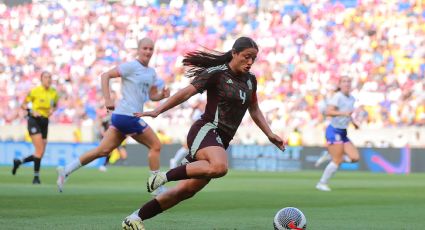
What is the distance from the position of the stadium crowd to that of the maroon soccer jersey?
77.9 feet

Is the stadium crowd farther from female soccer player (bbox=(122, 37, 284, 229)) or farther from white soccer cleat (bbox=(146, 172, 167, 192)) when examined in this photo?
white soccer cleat (bbox=(146, 172, 167, 192))

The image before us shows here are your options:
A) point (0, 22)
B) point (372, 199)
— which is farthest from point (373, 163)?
point (0, 22)

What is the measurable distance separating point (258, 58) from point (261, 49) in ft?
2.95

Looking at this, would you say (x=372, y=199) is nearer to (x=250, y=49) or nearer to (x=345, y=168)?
(x=250, y=49)

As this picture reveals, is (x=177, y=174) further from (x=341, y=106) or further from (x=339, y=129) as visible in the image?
(x=341, y=106)

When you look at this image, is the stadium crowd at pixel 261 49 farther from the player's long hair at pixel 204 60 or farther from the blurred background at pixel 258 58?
the player's long hair at pixel 204 60

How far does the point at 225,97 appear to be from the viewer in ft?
33.1

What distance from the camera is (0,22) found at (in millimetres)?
50375

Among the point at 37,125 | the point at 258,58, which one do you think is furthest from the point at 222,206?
the point at 258,58

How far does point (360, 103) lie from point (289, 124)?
2.80m

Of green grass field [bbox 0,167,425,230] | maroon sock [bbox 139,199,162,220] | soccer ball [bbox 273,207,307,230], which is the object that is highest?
maroon sock [bbox 139,199,162,220]

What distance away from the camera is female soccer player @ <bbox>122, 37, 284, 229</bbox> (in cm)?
970

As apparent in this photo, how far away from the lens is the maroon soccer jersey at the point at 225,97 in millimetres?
10094

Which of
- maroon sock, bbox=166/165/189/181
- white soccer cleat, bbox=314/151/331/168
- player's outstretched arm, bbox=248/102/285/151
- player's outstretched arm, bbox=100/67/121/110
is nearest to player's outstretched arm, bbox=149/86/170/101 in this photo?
player's outstretched arm, bbox=100/67/121/110
